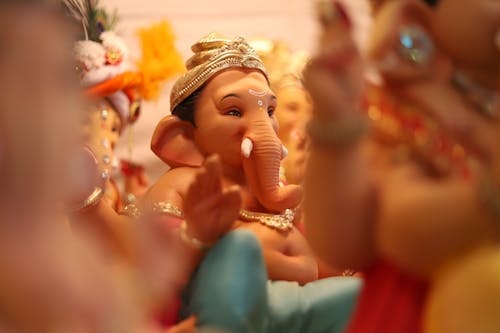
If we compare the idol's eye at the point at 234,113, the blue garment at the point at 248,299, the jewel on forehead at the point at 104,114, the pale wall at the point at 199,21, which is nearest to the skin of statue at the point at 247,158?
the idol's eye at the point at 234,113

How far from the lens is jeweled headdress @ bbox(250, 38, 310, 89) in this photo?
1.71 meters

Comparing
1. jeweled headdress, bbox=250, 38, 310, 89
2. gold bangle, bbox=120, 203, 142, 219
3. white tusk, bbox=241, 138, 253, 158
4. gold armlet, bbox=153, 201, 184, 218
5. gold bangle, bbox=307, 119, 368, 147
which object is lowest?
gold bangle, bbox=120, 203, 142, 219

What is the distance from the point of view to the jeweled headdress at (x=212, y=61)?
1155 mm

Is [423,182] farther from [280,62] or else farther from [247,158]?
[280,62]

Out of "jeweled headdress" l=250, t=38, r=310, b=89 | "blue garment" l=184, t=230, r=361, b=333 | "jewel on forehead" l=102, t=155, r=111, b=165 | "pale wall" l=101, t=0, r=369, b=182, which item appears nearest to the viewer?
"blue garment" l=184, t=230, r=361, b=333

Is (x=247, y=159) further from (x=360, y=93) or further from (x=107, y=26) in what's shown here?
(x=107, y=26)

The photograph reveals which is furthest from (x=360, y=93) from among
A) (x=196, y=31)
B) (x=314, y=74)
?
(x=196, y=31)

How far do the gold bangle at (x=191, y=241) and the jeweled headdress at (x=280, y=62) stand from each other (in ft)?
2.99

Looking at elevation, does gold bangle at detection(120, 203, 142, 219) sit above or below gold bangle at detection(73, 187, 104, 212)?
below

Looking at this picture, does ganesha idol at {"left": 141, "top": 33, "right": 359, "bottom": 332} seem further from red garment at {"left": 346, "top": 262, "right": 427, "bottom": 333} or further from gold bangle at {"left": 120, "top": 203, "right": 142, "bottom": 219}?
red garment at {"left": 346, "top": 262, "right": 427, "bottom": 333}

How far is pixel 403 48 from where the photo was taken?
63cm

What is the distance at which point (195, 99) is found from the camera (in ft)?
3.87

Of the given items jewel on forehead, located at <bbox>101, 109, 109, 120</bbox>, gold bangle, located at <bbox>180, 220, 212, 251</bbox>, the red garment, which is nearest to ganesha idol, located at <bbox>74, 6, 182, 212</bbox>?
jewel on forehead, located at <bbox>101, 109, 109, 120</bbox>

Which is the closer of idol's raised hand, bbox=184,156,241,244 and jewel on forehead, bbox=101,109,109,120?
idol's raised hand, bbox=184,156,241,244
